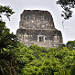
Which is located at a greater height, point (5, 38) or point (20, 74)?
point (5, 38)

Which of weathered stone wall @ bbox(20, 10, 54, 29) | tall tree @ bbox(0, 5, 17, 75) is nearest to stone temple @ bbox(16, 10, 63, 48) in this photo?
weathered stone wall @ bbox(20, 10, 54, 29)

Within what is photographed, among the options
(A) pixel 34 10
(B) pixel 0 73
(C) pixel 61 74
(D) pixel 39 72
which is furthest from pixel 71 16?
(A) pixel 34 10

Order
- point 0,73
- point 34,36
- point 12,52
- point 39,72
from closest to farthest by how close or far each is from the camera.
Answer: point 0,73 → point 12,52 → point 39,72 → point 34,36

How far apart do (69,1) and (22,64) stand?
3831 millimetres

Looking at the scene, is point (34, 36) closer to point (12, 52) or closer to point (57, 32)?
point (57, 32)

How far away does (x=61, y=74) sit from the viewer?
4227mm

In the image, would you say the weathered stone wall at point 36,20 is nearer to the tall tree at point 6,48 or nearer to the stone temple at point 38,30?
the stone temple at point 38,30

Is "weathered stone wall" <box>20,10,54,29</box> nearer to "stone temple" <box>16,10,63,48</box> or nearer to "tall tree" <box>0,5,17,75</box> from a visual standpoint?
"stone temple" <box>16,10,63,48</box>

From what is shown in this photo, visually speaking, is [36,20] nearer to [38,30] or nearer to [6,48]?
[38,30]

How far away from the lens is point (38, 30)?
17.5 metres

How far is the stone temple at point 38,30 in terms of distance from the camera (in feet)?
55.9

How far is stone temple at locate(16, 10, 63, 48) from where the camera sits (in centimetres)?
1705

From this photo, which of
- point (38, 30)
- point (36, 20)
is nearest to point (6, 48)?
point (38, 30)

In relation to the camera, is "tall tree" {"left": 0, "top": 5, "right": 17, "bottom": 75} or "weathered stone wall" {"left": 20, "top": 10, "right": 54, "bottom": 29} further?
"weathered stone wall" {"left": 20, "top": 10, "right": 54, "bottom": 29}
